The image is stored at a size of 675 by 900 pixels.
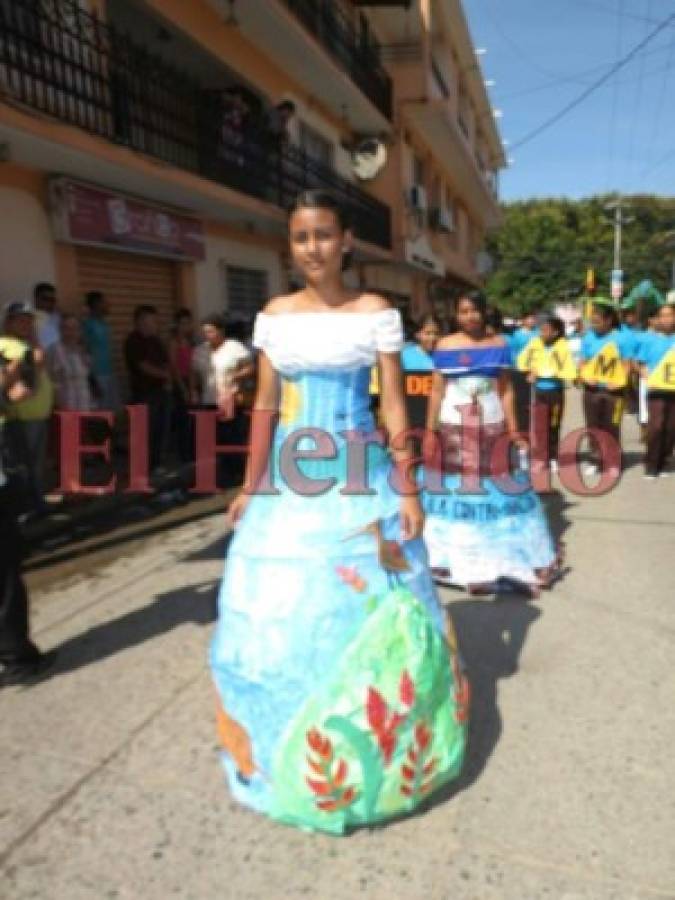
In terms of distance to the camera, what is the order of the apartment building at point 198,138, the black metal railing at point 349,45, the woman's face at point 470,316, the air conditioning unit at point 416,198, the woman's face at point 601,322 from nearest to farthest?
the woman's face at point 470,316, the apartment building at point 198,138, the woman's face at point 601,322, the black metal railing at point 349,45, the air conditioning unit at point 416,198

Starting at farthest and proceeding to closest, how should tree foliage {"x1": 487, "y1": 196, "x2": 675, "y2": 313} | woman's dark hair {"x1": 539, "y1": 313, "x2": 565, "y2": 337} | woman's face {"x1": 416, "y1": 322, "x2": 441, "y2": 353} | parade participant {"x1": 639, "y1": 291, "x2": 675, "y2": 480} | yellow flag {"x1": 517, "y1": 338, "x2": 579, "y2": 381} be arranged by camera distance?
tree foliage {"x1": 487, "y1": 196, "x2": 675, "y2": 313}, woman's dark hair {"x1": 539, "y1": 313, "x2": 565, "y2": 337}, yellow flag {"x1": 517, "y1": 338, "x2": 579, "y2": 381}, parade participant {"x1": 639, "y1": 291, "x2": 675, "y2": 480}, woman's face {"x1": 416, "y1": 322, "x2": 441, "y2": 353}

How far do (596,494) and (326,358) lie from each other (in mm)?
5701

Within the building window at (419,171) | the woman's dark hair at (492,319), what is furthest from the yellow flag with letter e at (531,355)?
the building window at (419,171)

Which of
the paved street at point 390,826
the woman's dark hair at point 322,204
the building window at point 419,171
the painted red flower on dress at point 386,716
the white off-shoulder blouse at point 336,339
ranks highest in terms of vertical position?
the building window at point 419,171

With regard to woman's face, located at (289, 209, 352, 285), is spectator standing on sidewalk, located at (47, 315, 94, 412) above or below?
below

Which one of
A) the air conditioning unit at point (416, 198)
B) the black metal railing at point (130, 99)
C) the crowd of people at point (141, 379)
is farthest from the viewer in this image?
the air conditioning unit at point (416, 198)

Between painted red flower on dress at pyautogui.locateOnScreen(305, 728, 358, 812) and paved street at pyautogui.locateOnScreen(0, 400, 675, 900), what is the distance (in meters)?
0.17

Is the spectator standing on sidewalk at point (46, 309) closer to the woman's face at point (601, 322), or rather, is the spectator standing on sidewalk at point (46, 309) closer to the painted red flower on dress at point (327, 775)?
the woman's face at point (601, 322)

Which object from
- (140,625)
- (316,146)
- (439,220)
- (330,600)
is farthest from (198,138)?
(439,220)

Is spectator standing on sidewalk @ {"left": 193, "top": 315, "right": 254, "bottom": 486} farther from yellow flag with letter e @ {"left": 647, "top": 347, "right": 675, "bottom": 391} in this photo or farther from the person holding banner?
yellow flag with letter e @ {"left": 647, "top": 347, "right": 675, "bottom": 391}

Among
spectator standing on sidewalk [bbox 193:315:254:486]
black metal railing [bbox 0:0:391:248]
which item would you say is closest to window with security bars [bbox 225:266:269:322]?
black metal railing [bbox 0:0:391:248]

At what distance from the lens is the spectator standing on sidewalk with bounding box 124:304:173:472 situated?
811 centimetres

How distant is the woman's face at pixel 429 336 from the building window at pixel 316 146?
9.95 meters

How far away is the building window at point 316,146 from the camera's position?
15898 millimetres
